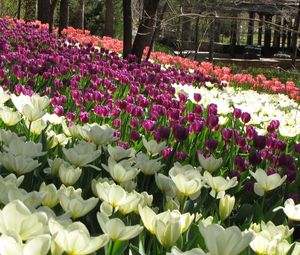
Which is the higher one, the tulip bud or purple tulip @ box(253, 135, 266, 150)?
purple tulip @ box(253, 135, 266, 150)

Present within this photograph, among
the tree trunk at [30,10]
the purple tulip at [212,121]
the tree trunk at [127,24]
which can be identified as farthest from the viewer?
the tree trunk at [30,10]

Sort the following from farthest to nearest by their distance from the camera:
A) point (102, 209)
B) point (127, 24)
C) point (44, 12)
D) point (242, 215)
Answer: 1. point (44, 12)
2. point (127, 24)
3. point (242, 215)
4. point (102, 209)

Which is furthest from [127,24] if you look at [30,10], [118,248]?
[30,10]

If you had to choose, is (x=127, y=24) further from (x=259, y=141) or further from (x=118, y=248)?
(x=118, y=248)

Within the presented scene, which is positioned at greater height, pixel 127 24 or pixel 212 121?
pixel 127 24

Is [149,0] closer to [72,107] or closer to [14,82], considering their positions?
[14,82]

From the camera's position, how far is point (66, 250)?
4.13 feet

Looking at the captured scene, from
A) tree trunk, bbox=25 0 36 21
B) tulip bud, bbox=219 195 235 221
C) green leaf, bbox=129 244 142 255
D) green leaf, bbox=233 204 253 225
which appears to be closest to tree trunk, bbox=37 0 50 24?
tree trunk, bbox=25 0 36 21

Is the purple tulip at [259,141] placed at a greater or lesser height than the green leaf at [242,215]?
greater

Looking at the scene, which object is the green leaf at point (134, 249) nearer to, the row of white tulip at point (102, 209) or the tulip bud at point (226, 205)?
the row of white tulip at point (102, 209)

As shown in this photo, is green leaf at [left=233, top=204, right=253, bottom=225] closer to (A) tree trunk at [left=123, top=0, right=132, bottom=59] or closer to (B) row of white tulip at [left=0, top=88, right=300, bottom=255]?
(B) row of white tulip at [left=0, top=88, right=300, bottom=255]

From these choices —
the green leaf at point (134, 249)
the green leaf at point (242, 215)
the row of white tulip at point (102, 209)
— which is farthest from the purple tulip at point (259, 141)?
the green leaf at point (134, 249)

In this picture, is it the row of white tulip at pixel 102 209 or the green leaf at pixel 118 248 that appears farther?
the green leaf at pixel 118 248

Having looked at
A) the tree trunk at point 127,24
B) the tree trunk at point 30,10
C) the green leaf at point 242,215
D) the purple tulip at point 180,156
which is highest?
the tree trunk at point 30,10
